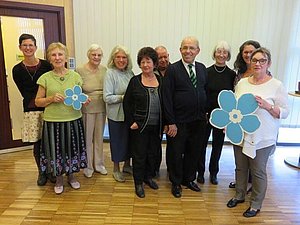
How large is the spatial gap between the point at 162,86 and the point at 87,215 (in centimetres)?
120

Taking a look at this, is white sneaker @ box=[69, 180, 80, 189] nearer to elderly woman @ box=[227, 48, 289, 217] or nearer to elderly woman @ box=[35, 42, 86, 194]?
elderly woman @ box=[35, 42, 86, 194]

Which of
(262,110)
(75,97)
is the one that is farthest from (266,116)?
(75,97)

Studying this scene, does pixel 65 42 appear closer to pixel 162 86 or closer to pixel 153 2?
pixel 153 2

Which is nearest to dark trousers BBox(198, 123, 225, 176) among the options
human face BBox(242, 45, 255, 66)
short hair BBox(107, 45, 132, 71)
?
human face BBox(242, 45, 255, 66)

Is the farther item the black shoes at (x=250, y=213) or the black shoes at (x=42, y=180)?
the black shoes at (x=42, y=180)

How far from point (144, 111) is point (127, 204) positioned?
2.66 ft

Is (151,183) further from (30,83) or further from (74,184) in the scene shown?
(30,83)

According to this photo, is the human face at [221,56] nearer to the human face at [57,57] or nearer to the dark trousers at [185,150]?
the dark trousers at [185,150]

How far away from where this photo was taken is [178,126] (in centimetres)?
236

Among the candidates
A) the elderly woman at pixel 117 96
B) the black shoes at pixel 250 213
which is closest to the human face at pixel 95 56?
the elderly woman at pixel 117 96

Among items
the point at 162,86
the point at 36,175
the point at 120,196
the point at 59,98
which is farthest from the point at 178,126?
the point at 36,175

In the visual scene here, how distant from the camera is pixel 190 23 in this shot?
3.55m

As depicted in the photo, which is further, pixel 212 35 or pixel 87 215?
pixel 212 35

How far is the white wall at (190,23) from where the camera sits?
3469mm
